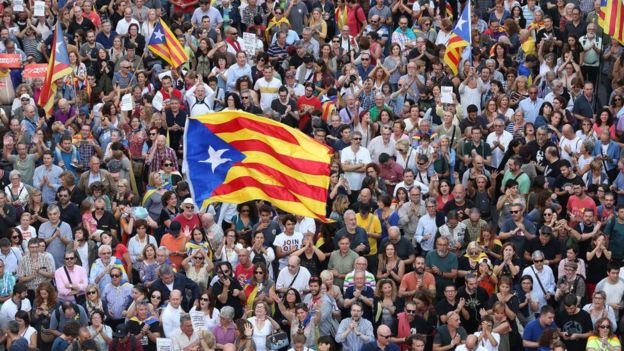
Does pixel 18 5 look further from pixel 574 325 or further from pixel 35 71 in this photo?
pixel 574 325

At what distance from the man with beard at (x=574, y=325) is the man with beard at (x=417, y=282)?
6.14 feet

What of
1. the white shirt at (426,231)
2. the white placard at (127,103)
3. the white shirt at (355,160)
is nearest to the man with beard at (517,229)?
the white shirt at (426,231)

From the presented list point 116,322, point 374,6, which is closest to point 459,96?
point 374,6

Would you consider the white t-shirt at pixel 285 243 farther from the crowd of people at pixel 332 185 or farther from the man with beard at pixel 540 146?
the man with beard at pixel 540 146

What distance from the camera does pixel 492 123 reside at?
103 ft

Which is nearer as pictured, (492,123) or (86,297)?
(86,297)

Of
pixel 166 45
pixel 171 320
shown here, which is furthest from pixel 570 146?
pixel 171 320

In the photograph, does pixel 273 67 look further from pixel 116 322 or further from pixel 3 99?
pixel 116 322

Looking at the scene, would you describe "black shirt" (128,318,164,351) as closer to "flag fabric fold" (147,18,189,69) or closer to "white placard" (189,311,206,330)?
"white placard" (189,311,206,330)

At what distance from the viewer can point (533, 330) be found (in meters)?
26.9

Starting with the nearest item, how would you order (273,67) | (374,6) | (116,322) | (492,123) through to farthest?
(116,322), (492,123), (273,67), (374,6)

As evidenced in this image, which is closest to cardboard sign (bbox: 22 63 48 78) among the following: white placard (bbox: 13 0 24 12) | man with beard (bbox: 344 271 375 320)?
white placard (bbox: 13 0 24 12)

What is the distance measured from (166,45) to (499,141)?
19.6 feet

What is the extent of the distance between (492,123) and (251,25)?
20.0 ft
